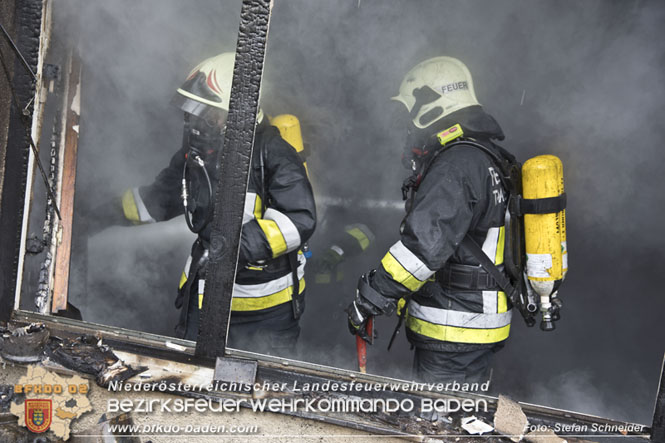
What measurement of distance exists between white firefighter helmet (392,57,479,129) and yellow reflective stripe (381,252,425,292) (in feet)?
3.06

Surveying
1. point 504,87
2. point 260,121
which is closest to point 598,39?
point 504,87

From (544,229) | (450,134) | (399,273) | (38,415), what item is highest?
(450,134)

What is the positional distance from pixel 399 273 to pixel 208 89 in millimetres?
1642

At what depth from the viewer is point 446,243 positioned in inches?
115

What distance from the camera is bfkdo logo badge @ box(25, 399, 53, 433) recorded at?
7.16ft

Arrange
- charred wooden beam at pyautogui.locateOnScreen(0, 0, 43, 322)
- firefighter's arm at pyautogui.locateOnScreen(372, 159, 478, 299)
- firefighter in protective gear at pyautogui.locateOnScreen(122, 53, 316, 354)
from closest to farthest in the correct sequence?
1. charred wooden beam at pyautogui.locateOnScreen(0, 0, 43, 322)
2. firefighter's arm at pyautogui.locateOnScreen(372, 159, 478, 299)
3. firefighter in protective gear at pyautogui.locateOnScreen(122, 53, 316, 354)

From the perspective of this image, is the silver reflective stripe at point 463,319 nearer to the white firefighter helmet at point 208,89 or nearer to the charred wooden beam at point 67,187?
the white firefighter helmet at point 208,89

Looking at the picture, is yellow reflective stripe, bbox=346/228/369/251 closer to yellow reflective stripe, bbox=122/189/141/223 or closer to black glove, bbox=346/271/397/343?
yellow reflective stripe, bbox=122/189/141/223

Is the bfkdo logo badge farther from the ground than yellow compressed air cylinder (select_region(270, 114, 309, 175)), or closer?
closer

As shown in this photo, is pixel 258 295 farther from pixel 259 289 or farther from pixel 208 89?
pixel 208 89

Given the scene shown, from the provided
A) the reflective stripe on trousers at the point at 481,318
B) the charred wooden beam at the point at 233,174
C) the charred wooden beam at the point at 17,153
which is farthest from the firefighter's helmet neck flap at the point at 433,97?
the charred wooden beam at the point at 17,153

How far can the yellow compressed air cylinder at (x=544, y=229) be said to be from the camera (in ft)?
9.75

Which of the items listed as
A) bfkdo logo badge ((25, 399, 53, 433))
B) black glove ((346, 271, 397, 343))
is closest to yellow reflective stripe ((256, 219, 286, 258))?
black glove ((346, 271, 397, 343))

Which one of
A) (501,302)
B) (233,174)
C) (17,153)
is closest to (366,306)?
(501,302)
